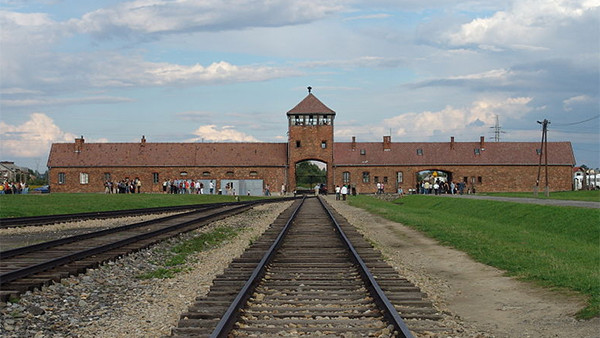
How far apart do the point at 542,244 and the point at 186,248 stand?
8621 millimetres

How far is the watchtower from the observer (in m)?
79.4

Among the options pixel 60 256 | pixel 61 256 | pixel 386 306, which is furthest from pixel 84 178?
pixel 386 306

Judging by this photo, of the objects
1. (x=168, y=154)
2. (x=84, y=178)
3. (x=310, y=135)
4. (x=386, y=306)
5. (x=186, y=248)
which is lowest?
(x=186, y=248)

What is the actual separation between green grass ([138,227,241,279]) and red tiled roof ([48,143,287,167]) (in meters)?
58.6

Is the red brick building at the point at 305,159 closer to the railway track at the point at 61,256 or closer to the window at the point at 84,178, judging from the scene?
the window at the point at 84,178

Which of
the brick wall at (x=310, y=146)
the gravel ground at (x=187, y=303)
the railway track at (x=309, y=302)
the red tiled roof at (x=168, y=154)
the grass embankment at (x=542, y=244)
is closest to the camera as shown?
the railway track at (x=309, y=302)

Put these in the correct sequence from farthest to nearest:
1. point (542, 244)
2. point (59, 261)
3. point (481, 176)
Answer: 1. point (481, 176)
2. point (542, 244)
3. point (59, 261)

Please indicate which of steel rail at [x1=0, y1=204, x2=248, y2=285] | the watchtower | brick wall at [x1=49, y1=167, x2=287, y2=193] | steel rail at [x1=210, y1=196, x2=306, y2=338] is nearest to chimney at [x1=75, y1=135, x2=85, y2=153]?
brick wall at [x1=49, y1=167, x2=287, y2=193]

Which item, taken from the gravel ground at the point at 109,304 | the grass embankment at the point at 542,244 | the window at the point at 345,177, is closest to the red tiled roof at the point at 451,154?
the window at the point at 345,177

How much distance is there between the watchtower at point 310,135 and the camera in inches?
3127

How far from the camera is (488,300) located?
9.06 m

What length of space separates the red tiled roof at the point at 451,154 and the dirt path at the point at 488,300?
67366 millimetres

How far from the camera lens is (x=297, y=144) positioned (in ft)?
261

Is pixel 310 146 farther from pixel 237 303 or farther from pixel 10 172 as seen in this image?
pixel 237 303
